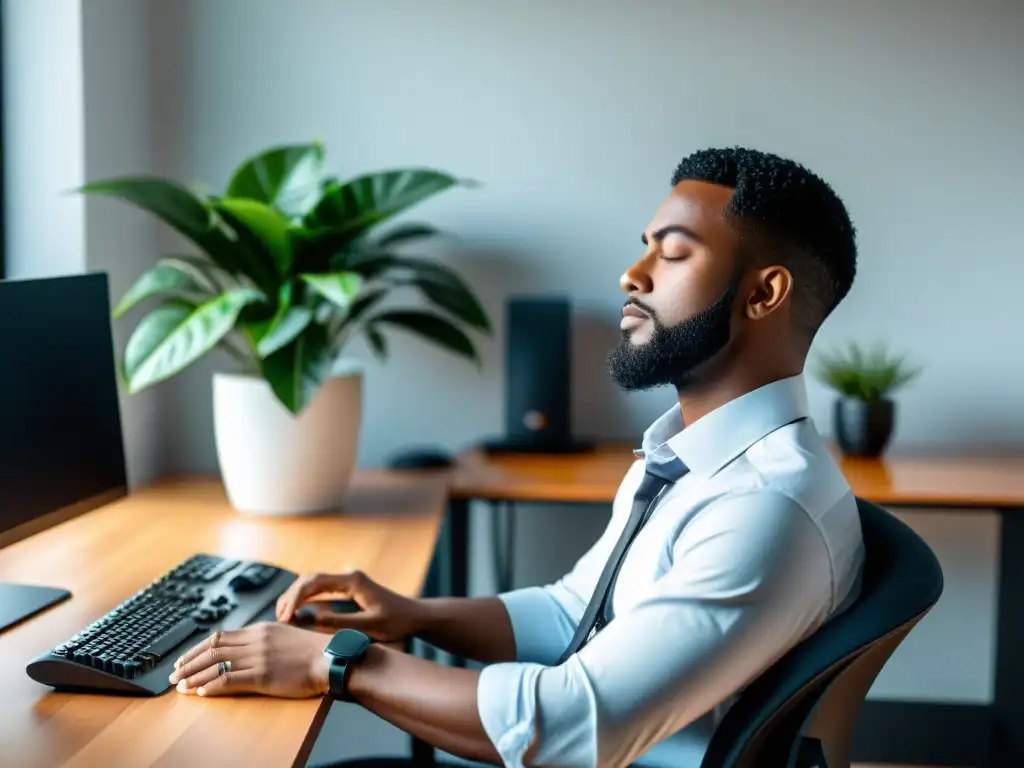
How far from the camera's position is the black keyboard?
54.9 inches

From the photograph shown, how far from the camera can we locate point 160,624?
1.57m

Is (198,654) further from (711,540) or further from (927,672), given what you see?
(927,672)

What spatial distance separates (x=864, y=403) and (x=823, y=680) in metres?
1.50

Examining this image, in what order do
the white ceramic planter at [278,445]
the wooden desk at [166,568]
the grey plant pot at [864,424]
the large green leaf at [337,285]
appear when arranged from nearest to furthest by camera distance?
the wooden desk at [166,568], the large green leaf at [337,285], the white ceramic planter at [278,445], the grey plant pot at [864,424]

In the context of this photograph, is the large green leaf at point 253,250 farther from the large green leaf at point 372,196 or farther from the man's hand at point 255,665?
the man's hand at point 255,665

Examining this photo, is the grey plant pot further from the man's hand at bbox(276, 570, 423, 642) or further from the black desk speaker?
the man's hand at bbox(276, 570, 423, 642)

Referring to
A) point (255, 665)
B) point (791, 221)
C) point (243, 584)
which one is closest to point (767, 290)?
point (791, 221)

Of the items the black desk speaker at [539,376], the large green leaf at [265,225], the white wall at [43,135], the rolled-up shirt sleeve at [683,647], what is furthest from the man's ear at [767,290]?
the white wall at [43,135]

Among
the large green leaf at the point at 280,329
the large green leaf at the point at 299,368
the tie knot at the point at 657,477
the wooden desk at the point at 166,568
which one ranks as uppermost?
the large green leaf at the point at 280,329

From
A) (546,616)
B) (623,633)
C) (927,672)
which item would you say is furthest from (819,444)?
(927,672)

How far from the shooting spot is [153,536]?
2.19 meters

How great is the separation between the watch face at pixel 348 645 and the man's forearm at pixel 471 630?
11.5 inches

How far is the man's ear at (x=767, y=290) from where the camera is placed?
147cm

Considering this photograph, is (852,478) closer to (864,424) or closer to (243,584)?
(864,424)
